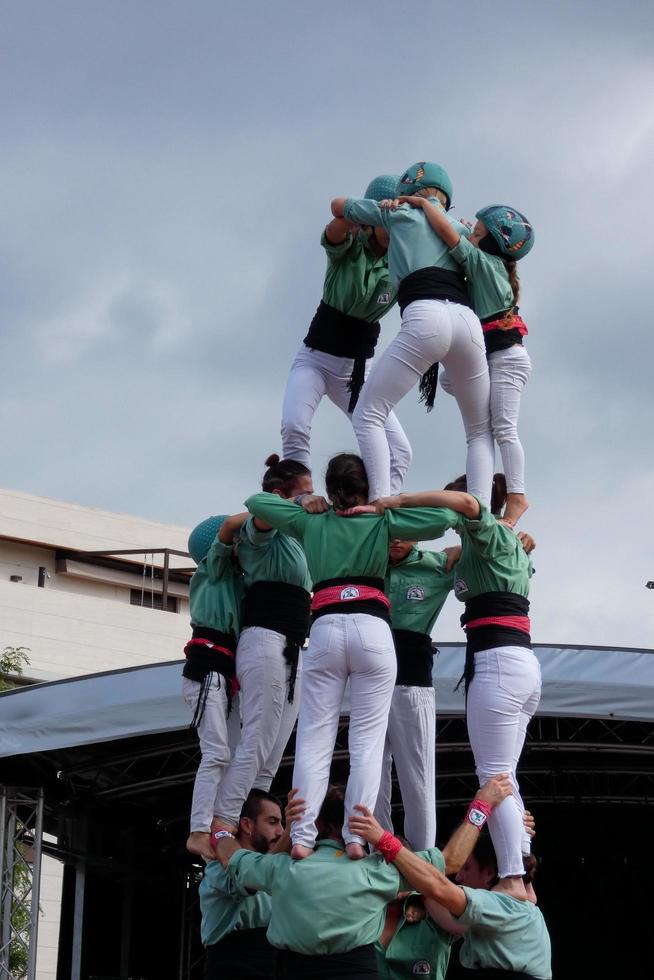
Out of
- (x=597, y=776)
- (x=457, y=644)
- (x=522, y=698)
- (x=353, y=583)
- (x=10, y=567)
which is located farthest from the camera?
(x=10, y=567)

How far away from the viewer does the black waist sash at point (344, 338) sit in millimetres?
6551

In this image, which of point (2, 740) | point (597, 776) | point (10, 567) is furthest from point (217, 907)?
point (10, 567)

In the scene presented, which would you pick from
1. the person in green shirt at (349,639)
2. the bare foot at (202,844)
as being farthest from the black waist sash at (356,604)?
the bare foot at (202,844)

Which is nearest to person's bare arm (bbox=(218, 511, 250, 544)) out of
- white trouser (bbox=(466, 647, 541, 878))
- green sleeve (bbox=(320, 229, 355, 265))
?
white trouser (bbox=(466, 647, 541, 878))

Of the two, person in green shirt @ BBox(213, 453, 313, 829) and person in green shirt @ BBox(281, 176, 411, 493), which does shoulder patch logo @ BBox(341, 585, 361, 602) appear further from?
person in green shirt @ BBox(281, 176, 411, 493)

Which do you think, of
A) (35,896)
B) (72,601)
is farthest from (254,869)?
(72,601)

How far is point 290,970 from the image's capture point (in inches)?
185

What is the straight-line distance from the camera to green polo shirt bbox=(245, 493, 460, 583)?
5180 millimetres

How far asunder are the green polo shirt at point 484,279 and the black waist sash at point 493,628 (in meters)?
1.36

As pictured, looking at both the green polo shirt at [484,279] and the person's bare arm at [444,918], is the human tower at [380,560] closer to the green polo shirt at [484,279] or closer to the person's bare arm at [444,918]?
the green polo shirt at [484,279]

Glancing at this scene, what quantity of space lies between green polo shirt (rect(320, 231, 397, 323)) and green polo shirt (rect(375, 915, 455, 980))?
290cm

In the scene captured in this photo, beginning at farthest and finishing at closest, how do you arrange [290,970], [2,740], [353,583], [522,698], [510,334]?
1. [2,740]
2. [510,334]
3. [522,698]
4. [353,583]
5. [290,970]

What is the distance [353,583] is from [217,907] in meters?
1.52

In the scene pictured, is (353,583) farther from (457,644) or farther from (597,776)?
(597,776)
